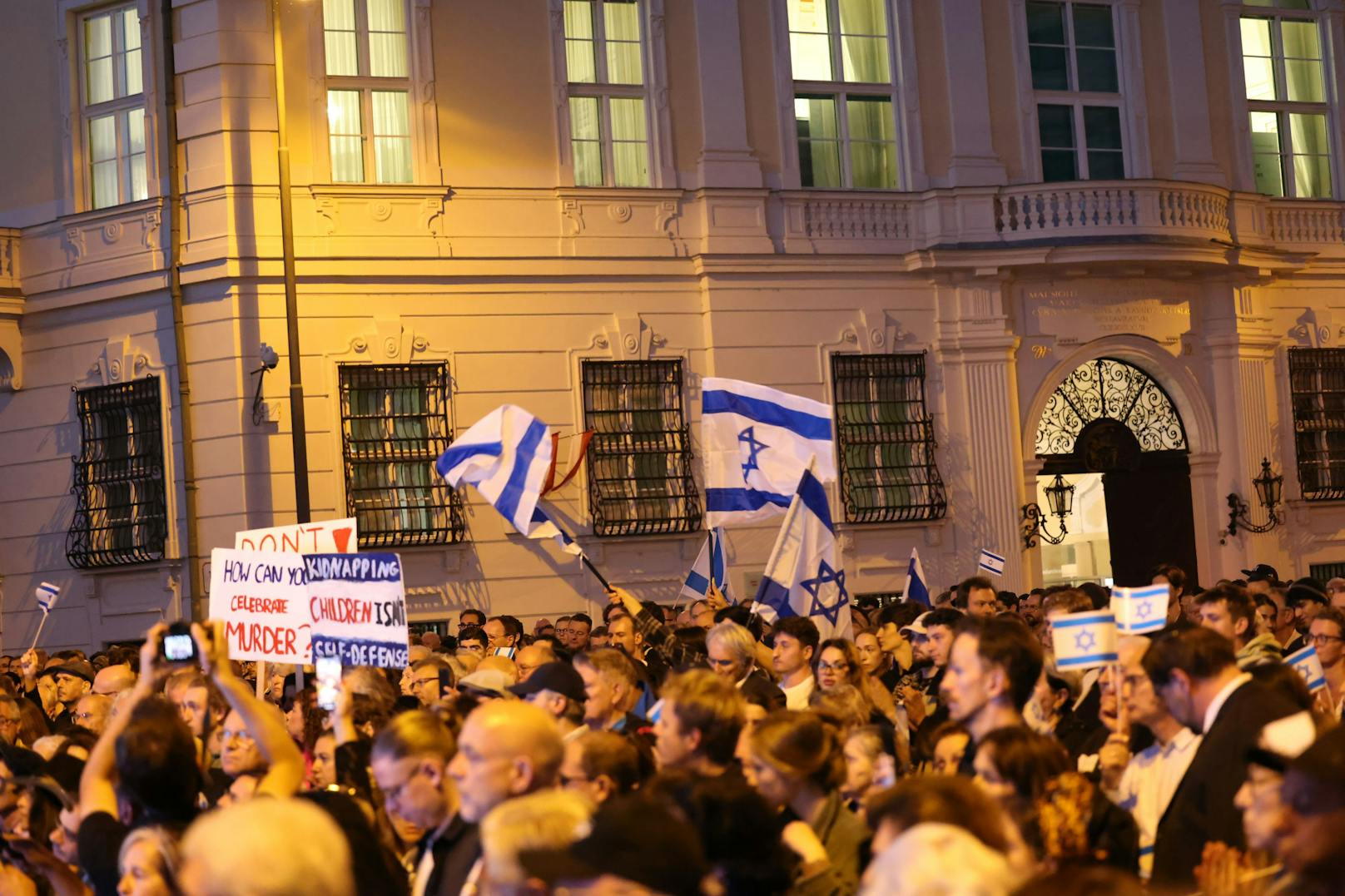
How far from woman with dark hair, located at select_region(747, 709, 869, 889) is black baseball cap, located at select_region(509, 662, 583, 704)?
212 cm

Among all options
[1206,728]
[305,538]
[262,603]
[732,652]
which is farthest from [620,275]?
[1206,728]

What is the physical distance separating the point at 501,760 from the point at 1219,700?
2.50m

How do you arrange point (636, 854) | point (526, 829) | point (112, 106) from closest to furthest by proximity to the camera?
point (636, 854) → point (526, 829) → point (112, 106)

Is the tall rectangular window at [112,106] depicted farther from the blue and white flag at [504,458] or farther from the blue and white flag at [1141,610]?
the blue and white flag at [1141,610]

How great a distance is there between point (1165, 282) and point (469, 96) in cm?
936

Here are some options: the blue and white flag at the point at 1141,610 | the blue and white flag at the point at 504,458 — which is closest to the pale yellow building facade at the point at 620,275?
the blue and white flag at the point at 504,458

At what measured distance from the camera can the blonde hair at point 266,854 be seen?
3941 millimetres

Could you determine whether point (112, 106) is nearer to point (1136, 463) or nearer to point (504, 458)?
point (504, 458)

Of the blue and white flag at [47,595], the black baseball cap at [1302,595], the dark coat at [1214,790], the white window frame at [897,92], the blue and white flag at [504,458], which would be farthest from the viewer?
the white window frame at [897,92]

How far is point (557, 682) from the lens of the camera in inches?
325

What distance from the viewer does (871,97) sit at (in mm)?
23797

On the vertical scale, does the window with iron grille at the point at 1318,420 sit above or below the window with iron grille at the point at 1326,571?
above

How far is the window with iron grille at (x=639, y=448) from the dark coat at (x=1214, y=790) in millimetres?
15712

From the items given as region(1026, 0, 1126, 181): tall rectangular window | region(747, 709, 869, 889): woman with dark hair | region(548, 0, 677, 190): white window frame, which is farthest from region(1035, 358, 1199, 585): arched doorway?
region(747, 709, 869, 889): woman with dark hair
